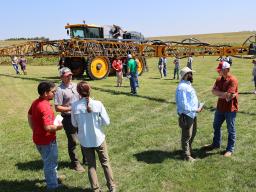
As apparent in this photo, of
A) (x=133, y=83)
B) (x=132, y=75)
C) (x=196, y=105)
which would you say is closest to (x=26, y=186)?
(x=196, y=105)

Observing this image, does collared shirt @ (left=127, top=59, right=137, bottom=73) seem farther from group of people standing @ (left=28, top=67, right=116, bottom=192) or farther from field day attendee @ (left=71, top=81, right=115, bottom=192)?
field day attendee @ (left=71, top=81, right=115, bottom=192)

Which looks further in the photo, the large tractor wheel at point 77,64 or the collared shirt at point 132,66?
the large tractor wheel at point 77,64

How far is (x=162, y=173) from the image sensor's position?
721 cm

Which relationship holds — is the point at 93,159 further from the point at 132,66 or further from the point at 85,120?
A: the point at 132,66

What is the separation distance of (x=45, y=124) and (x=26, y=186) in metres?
1.44

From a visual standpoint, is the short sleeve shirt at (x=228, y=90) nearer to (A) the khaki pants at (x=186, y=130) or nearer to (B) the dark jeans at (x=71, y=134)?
(A) the khaki pants at (x=186, y=130)

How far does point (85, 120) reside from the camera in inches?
232

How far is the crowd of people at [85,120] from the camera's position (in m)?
5.91

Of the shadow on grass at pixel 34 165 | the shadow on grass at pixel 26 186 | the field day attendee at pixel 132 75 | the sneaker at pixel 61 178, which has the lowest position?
the shadow on grass at pixel 34 165

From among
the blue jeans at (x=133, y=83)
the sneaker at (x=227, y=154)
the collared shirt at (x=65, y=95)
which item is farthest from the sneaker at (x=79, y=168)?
the blue jeans at (x=133, y=83)

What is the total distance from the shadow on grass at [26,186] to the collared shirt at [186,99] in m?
2.38

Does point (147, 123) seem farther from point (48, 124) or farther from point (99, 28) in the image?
point (99, 28)

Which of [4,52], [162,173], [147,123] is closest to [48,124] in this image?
[162,173]

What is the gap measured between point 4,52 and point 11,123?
742 inches
